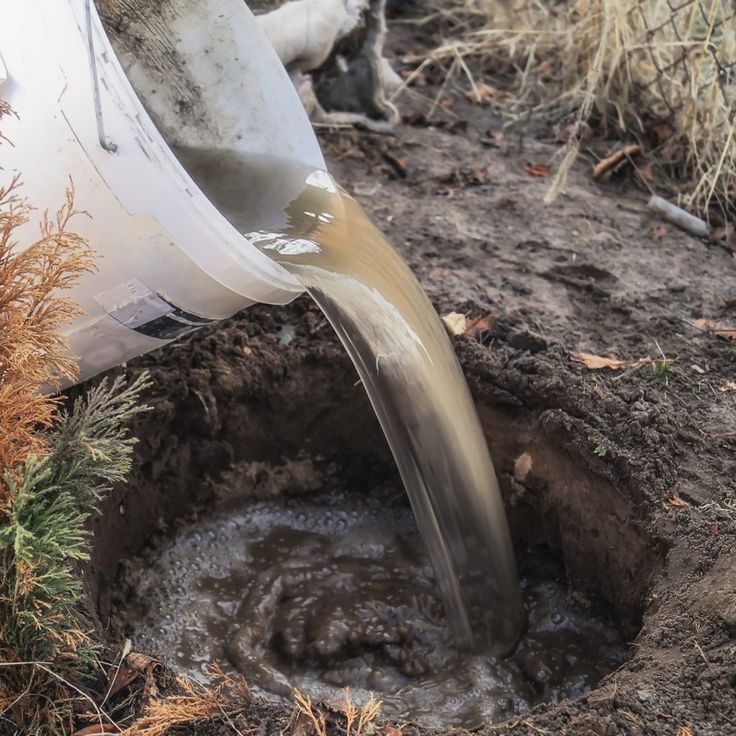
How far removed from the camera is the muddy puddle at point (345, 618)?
248cm

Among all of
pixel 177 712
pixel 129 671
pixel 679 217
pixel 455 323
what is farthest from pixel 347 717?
pixel 679 217

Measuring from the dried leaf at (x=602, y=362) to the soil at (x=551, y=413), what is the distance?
17 mm

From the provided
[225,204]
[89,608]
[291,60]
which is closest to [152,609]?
[89,608]

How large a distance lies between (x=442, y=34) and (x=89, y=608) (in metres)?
3.56

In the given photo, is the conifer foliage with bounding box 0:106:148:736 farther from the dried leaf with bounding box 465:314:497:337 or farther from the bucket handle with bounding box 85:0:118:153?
the dried leaf with bounding box 465:314:497:337

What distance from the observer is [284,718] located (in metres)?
1.76

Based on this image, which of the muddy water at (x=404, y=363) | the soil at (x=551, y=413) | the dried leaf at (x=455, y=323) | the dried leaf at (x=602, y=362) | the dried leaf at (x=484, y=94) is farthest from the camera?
the dried leaf at (x=484, y=94)

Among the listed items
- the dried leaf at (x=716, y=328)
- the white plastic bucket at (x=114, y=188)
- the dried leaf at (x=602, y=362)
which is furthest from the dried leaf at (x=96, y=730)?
the dried leaf at (x=716, y=328)

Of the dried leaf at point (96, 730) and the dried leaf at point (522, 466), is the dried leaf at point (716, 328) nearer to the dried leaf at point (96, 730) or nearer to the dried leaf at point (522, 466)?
the dried leaf at point (522, 466)

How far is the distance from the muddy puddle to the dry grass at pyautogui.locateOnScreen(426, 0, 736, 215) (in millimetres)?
1494

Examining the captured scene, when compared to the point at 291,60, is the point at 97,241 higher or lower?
higher

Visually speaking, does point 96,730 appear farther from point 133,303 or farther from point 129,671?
point 133,303

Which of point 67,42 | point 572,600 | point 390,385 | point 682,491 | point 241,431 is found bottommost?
point 572,600

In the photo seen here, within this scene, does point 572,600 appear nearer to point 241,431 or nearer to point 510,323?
point 510,323
